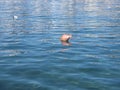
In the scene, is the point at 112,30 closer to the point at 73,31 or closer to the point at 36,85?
the point at 73,31

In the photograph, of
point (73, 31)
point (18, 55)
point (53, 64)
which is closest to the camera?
point (53, 64)

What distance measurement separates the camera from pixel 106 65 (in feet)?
59.1

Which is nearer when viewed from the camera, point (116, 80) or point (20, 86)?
point (20, 86)

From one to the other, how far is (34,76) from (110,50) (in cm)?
873

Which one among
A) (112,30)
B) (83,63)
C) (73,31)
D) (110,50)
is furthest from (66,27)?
(83,63)

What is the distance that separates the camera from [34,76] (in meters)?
15.9

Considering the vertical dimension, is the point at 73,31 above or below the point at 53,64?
above

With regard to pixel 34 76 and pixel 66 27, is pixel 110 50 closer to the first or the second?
pixel 34 76

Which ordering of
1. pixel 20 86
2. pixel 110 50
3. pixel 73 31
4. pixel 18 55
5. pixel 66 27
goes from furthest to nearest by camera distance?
pixel 66 27 < pixel 73 31 < pixel 110 50 < pixel 18 55 < pixel 20 86

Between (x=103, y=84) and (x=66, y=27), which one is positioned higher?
(x=66, y=27)

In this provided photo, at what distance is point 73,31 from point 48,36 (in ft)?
14.3

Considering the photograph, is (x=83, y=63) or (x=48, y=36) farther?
(x=48, y=36)

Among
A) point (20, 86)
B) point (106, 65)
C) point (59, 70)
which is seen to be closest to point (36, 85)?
point (20, 86)

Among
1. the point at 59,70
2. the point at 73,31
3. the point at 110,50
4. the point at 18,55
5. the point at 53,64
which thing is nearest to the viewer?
the point at 59,70
